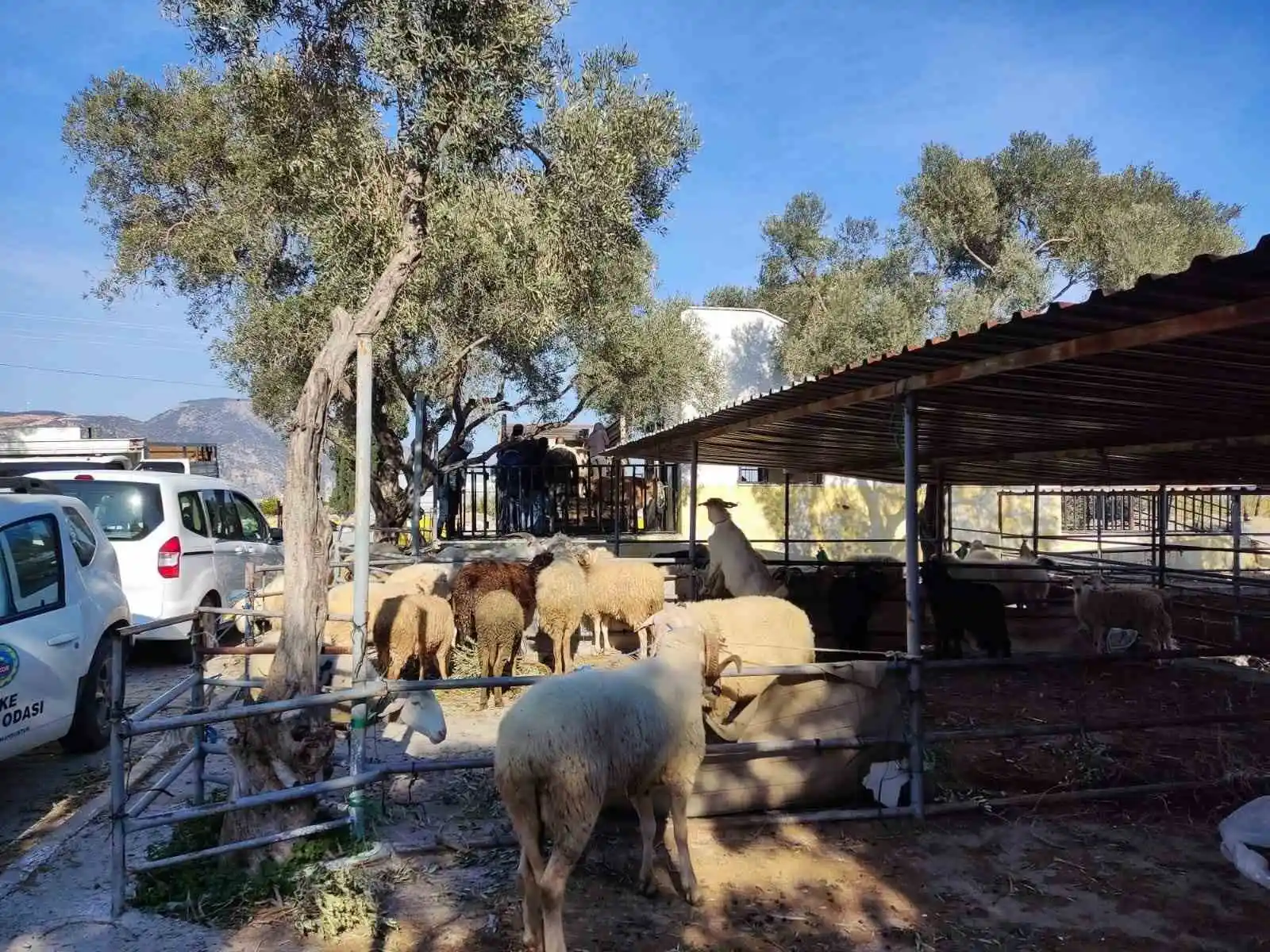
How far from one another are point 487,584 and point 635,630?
162cm

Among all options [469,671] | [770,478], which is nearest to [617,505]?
[469,671]

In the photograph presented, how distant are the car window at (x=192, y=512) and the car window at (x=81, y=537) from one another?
2825 millimetres

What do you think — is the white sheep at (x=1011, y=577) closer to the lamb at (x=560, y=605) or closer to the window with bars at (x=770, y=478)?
the lamb at (x=560, y=605)

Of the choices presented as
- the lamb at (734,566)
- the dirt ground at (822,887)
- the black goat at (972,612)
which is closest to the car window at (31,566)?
the dirt ground at (822,887)

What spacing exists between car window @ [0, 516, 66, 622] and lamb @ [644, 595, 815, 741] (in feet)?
13.0

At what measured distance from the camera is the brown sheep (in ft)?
28.1

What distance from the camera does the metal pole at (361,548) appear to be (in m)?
4.62

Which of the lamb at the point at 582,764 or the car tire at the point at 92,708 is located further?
the car tire at the point at 92,708

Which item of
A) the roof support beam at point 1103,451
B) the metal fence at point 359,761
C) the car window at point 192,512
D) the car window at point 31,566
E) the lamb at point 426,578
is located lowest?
the metal fence at point 359,761

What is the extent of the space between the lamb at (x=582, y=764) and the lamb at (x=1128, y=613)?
7.34m

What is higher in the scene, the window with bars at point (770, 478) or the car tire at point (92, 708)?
the window with bars at point (770, 478)

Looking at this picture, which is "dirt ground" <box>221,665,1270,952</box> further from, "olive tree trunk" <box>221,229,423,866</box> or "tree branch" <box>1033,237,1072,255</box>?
"tree branch" <box>1033,237,1072,255</box>

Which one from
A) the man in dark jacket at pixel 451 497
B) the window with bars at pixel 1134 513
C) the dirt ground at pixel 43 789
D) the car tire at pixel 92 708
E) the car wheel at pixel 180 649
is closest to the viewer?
the dirt ground at pixel 43 789

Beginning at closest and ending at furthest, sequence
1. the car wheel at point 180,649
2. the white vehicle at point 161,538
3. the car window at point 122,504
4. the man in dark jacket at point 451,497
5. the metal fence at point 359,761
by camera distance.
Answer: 1. the metal fence at point 359,761
2. the white vehicle at point 161,538
3. the car window at point 122,504
4. the car wheel at point 180,649
5. the man in dark jacket at point 451,497
